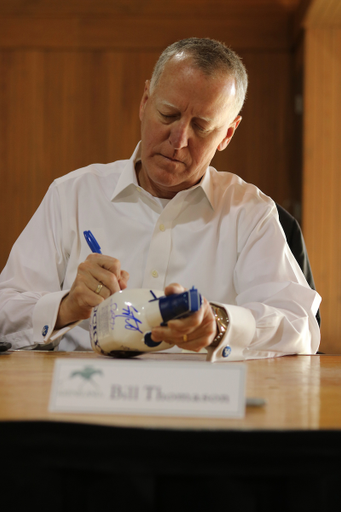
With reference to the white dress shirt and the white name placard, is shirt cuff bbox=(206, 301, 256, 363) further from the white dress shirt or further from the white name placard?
the white name placard

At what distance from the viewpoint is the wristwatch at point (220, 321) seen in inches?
38.8

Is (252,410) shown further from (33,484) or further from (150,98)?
(150,98)

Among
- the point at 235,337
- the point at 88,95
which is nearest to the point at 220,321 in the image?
the point at 235,337

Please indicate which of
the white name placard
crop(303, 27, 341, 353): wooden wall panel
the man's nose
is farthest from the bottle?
crop(303, 27, 341, 353): wooden wall panel

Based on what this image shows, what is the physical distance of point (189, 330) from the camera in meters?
0.83

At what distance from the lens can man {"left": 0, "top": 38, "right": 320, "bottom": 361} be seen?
1247mm

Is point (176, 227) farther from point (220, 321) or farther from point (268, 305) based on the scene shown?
point (220, 321)

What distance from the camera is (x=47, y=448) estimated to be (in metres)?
0.48

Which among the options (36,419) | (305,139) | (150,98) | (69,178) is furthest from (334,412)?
(305,139)

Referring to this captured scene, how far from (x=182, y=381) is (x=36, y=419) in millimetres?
151

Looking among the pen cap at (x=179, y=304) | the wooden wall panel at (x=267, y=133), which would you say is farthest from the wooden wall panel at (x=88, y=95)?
Result: the pen cap at (x=179, y=304)

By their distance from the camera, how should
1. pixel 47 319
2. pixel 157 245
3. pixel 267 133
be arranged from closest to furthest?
1. pixel 47 319
2. pixel 157 245
3. pixel 267 133

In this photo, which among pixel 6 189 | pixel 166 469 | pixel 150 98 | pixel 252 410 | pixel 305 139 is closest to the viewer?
pixel 166 469

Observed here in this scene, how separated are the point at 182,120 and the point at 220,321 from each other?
58 centimetres
